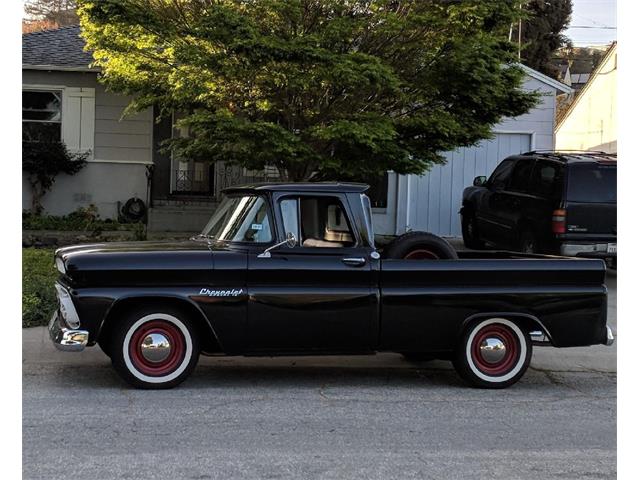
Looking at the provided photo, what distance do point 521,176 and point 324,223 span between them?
23.4ft

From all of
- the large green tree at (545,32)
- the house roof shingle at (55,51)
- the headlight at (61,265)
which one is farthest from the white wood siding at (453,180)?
the large green tree at (545,32)

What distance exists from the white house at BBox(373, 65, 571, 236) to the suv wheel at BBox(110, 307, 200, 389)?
11.0 metres

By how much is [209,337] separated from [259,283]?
2.10ft

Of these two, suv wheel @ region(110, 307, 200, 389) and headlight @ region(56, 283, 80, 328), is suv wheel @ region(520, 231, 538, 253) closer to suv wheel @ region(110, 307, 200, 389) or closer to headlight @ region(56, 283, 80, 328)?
suv wheel @ region(110, 307, 200, 389)

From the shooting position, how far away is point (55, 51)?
17.7 metres

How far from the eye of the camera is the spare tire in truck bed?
7.25 m

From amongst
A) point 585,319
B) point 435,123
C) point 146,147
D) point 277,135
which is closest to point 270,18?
point 277,135

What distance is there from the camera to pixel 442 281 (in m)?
6.97

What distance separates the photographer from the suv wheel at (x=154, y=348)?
259 inches

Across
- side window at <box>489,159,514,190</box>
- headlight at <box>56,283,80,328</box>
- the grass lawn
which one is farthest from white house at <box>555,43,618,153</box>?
headlight at <box>56,283,80,328</box>

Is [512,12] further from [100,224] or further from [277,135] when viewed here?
[100,224]

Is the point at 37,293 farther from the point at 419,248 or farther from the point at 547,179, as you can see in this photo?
the point at 547,179

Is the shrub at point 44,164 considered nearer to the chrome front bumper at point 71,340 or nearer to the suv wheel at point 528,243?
the suv wheel at point 528,243

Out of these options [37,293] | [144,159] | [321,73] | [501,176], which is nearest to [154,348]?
[37,293]
